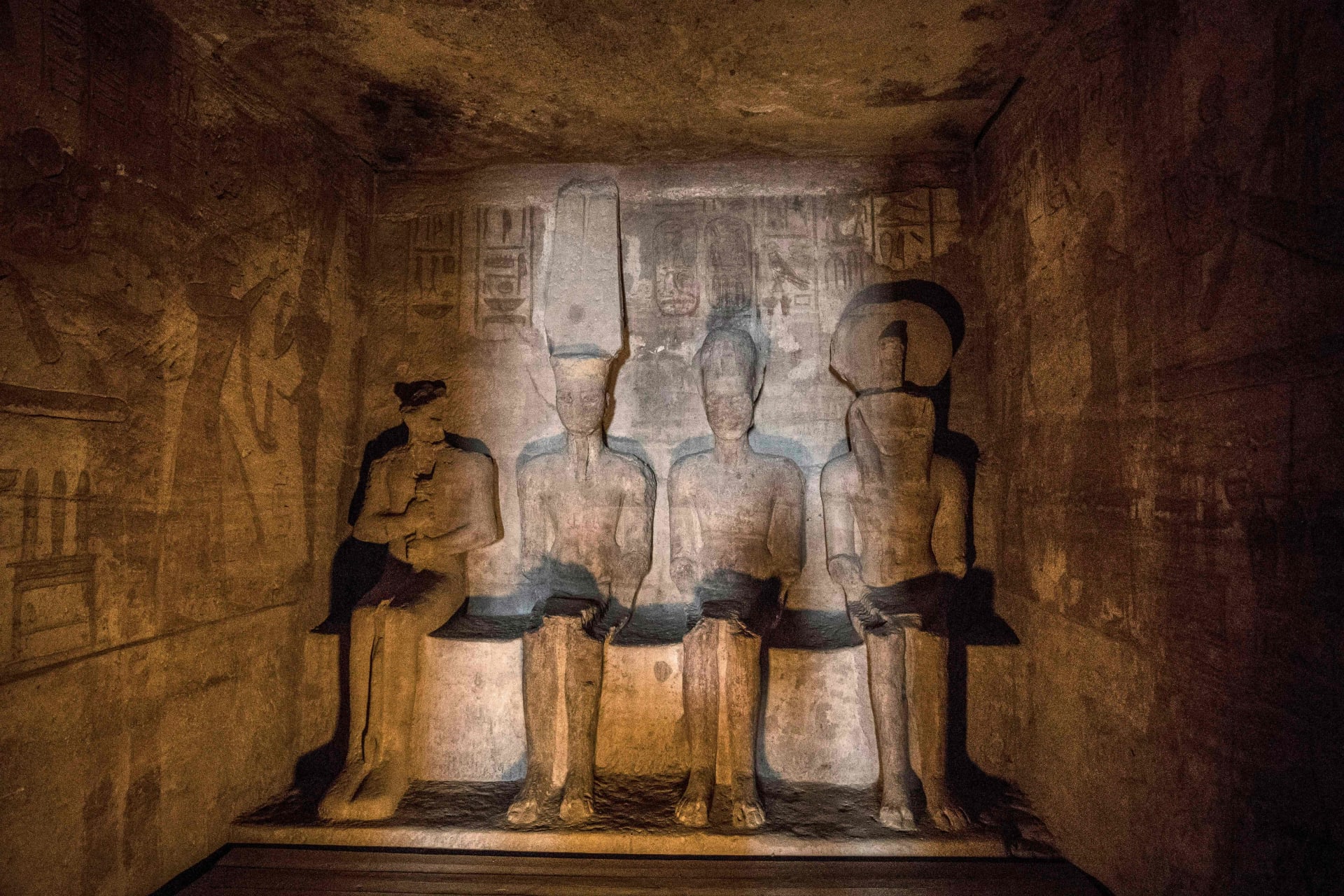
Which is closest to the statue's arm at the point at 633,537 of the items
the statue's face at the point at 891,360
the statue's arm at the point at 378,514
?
the statue's arm at the point at 378,514

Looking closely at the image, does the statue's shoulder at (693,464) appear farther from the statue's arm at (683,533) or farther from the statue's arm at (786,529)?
the statue's arm at (786,529)

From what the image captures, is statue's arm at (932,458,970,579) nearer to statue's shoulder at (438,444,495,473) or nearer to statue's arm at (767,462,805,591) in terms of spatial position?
statue's arm at (767,462,805,591)

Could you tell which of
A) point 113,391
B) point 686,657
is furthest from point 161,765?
point 686,657

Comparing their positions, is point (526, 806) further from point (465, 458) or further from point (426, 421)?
point (426, 421)

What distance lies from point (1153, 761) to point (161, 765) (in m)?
4.37

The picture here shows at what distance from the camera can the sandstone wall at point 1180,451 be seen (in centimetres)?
200

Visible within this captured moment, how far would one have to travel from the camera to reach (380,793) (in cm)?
351

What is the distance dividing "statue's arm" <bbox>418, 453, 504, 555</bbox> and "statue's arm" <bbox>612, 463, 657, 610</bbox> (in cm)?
83

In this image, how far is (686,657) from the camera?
3613 millimetres

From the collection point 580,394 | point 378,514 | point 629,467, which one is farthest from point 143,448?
point 629,467

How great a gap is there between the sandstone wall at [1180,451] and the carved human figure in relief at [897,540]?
0.48m

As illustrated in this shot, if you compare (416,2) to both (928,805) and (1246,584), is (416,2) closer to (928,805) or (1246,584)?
(1246,584)

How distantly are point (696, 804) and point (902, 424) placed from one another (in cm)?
236

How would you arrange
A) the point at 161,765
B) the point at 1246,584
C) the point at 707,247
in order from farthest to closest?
the point at 707,247, the point at 161,765, the point at 1246,584
